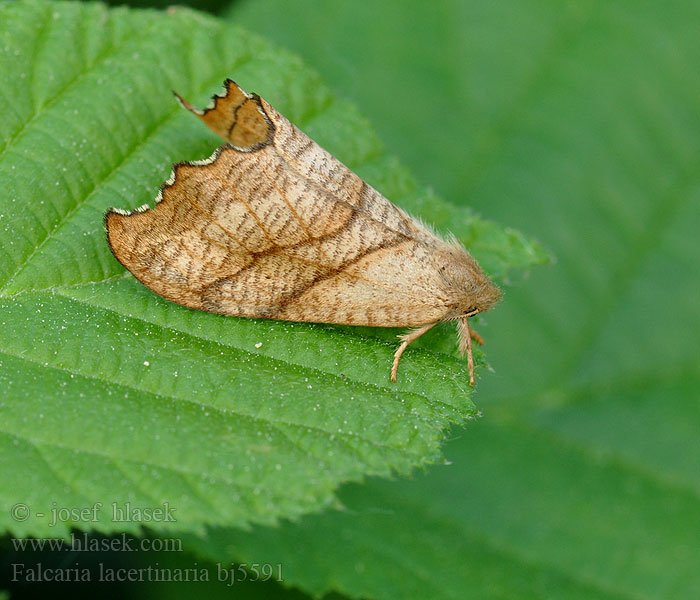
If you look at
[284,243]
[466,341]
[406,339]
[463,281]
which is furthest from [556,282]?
[284,243]

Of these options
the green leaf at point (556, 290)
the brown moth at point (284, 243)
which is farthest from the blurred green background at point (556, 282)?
the brown moth at point (284, 243)

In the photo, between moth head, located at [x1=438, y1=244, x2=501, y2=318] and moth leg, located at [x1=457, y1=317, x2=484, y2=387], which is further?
moth head, located at [x1=438, y1=244, x2=501, y2=318]

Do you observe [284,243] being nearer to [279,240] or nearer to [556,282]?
[279,240]

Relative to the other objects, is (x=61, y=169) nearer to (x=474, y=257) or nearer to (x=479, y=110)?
(x=474, y=257)

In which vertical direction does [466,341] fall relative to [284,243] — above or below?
above

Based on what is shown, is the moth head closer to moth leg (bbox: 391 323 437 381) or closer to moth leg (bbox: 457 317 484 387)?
moth leg (bbox: 457 317 484 387)

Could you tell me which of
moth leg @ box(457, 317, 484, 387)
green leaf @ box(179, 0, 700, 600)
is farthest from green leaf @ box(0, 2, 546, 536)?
green leaf @ box(179, 0, 700, 600)
